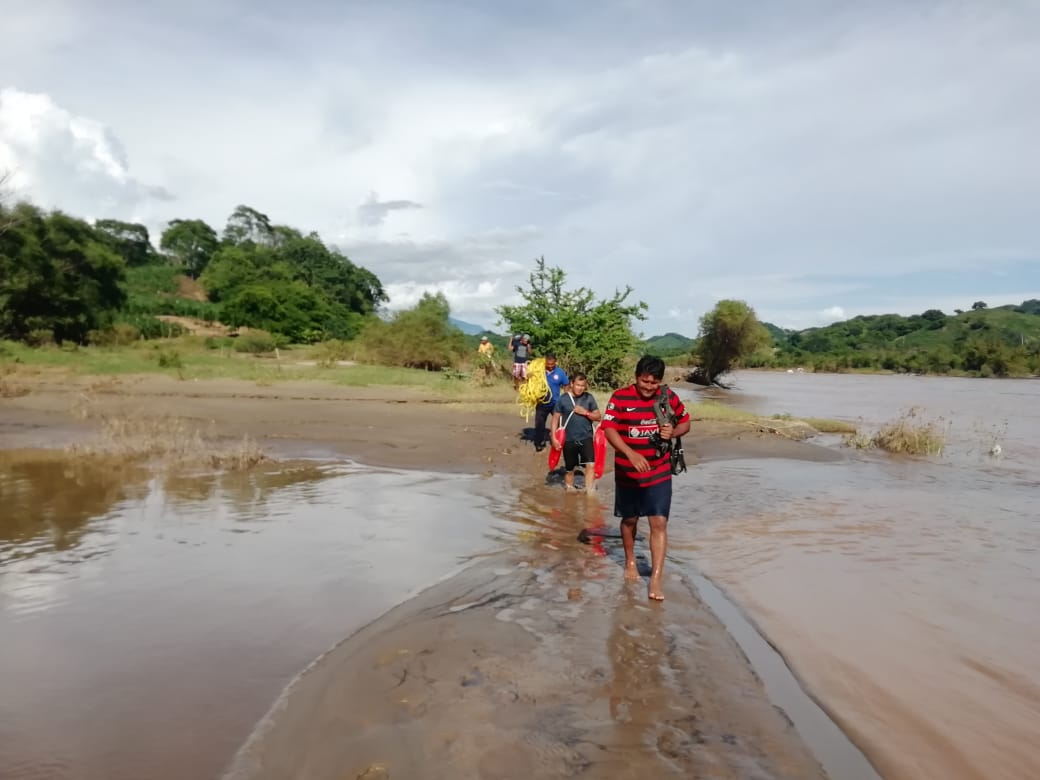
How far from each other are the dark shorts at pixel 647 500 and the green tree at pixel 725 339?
42.0 meters

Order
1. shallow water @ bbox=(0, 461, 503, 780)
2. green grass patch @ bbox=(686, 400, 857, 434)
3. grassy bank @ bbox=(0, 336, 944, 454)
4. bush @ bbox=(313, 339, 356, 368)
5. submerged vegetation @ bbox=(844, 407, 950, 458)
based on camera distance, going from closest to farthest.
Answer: shallow water @ bbox=(0, 461, 503, 780) → submerged vegetation @ bbox=(844, 407, 950, 458) → grassy bank @ bbox=(0, 336, 944, 454) → green grass patch @ bbox=(686, 400, 857, 434) → bush @ bbox=(313, 339, 356, 368)

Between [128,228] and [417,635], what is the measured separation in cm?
9780

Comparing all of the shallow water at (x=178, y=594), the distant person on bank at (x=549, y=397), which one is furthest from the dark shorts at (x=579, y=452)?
the shallow water at (x=178, y=594)

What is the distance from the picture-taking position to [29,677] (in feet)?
13.3

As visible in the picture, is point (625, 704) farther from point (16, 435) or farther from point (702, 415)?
point (702, 415)

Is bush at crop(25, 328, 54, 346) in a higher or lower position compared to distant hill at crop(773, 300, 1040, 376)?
lower

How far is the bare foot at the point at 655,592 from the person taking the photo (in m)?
5.63

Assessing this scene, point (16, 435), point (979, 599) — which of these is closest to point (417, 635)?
point (979, 599)

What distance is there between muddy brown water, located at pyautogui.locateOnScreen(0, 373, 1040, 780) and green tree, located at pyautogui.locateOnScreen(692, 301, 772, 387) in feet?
117

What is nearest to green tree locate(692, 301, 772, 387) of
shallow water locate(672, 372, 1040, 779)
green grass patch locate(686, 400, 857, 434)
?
green grass patch locate(686, 400, 857, 434)

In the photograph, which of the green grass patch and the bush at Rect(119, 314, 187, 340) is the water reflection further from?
the bush at Rect(119, 314, 187, 340)

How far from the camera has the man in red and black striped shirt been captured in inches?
230

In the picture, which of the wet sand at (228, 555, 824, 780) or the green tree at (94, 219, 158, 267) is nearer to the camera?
the wet sand at (228, 555, 824, 780)

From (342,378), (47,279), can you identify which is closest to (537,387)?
(342,378)
